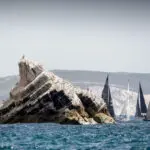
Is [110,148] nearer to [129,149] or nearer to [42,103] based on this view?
[129,149]

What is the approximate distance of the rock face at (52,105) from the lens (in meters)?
139

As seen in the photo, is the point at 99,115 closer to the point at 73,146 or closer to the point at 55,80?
the point at 55,80

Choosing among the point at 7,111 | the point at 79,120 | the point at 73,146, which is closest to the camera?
the point at 73,146

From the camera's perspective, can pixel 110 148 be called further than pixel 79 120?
No

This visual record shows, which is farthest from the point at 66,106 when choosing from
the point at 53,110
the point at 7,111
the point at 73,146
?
the point at 73,146

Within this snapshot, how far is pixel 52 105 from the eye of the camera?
140875 millimetres

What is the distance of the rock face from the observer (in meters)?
139

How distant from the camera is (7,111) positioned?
146 m

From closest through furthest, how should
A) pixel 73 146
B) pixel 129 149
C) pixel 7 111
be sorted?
pixel 129 149 < pixel 73 146 < pixel 7 111

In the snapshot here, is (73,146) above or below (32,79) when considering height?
below

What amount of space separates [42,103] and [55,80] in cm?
670

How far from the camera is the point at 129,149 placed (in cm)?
6000

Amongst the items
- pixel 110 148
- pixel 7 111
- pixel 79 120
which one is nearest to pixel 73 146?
pixel 110 148

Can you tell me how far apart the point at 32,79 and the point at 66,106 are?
1579cm
